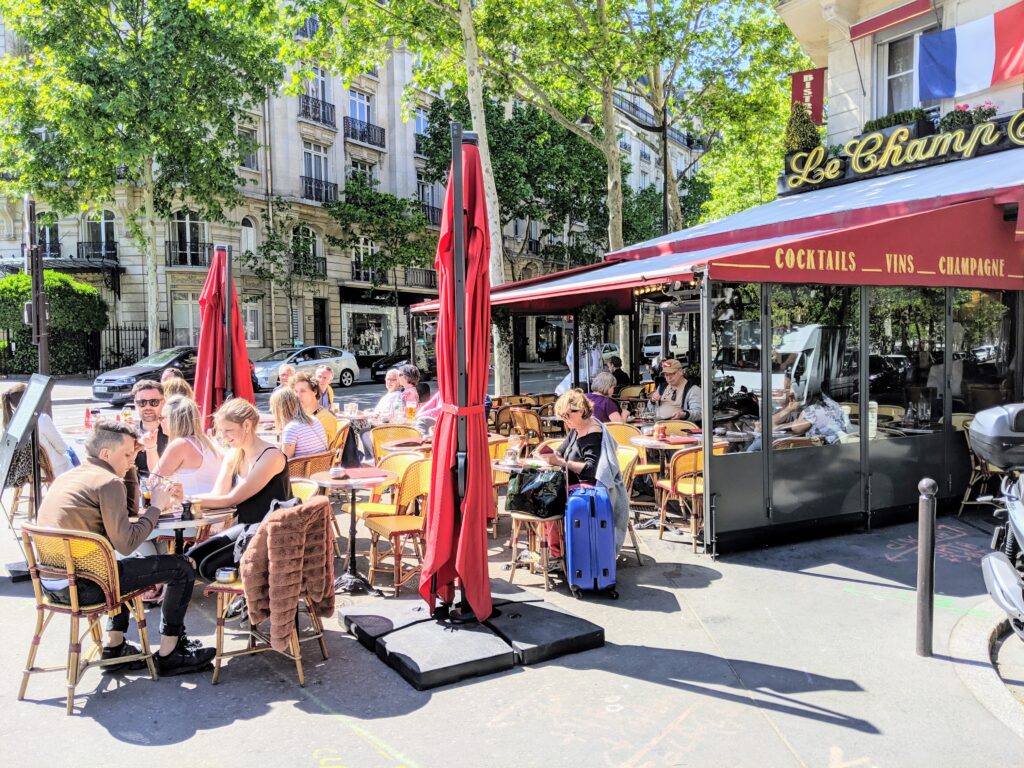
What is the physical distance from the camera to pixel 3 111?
20.2 metres

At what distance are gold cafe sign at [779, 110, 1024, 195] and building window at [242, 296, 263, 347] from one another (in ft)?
72.1

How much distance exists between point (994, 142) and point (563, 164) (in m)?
22.8

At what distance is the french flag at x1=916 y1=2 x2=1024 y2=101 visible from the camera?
9.74 m

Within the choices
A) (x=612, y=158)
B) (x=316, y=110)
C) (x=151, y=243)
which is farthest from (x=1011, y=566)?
(x=316, y=110)

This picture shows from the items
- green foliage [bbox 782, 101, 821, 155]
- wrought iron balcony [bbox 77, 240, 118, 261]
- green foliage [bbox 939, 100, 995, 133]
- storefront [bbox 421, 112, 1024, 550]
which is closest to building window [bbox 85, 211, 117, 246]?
wrought iron balcony [bbox 77, 240, 118, 261]

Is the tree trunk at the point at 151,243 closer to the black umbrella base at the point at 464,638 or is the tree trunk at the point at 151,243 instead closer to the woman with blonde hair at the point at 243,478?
the woman with blonde hair at the point at 243,478

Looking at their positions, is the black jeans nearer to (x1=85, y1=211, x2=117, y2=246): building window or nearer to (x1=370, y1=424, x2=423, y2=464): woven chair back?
(x1=370, y1=424, x2=423, y2=464): woven chair back

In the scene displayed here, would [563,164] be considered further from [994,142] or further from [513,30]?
[994,142]

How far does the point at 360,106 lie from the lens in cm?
3372

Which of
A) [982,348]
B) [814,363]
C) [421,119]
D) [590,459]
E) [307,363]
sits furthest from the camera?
[421,119]

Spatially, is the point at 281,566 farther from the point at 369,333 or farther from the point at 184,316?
the point at 369,333

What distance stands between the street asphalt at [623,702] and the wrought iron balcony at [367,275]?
28.9m

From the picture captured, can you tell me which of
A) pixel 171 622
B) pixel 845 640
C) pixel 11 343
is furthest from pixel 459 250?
pixel 11 343

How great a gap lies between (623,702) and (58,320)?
24961 millimetres
